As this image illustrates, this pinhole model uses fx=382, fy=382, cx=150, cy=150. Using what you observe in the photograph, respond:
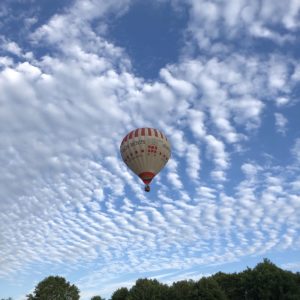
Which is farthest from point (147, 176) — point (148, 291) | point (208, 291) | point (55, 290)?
point (55, 290)

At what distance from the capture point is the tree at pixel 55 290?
3413 inches

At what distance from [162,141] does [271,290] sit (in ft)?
125

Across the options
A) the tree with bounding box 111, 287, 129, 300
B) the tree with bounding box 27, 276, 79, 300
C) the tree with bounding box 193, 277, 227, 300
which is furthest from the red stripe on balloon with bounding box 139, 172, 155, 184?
the tree with bounding box 27, 276, 79, 300

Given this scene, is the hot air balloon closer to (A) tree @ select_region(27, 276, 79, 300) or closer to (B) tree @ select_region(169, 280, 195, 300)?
(B) tree @ select_region(169, 280, 195, 300)

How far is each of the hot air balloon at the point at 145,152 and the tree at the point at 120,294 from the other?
49.8 meters

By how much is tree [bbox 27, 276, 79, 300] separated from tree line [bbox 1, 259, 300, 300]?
1559 centimetres

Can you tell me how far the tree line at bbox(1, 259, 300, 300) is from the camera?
203 ft

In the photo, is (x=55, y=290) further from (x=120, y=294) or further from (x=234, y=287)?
(x=234, y=287)

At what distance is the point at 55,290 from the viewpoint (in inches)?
3445

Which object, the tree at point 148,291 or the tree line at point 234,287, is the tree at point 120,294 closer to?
the tree line at point 234,287

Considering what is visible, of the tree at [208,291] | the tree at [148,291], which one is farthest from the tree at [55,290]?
the tree at [208,291]

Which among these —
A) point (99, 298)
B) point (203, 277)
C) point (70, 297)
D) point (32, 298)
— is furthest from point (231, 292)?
point (99, 298)

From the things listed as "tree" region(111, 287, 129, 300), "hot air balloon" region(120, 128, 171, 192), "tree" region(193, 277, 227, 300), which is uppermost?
"hot air balloon" region(120, 128, 171, 192)

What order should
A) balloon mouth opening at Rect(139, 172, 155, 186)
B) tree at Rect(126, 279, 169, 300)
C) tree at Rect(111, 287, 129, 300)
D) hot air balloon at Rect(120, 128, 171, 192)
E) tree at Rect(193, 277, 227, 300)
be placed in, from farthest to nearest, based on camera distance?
tree at Rect(111, 287, 129, 300) < tree at Rect(126, 279, 169, 300) < tree at Rect(193, 277, 227, 300) < balloon mouth opening at Rect(139, 172, 155, 186) < hot air balloon at Rect(120, 128, 171, 192)
